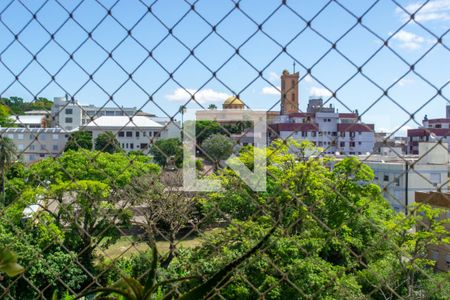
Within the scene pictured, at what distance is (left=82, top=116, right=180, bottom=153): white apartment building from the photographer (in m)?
1.08

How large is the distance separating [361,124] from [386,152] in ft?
0.31

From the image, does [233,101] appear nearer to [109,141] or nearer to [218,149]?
[218,149]

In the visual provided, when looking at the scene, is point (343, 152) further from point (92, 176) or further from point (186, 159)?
point (92, 176)

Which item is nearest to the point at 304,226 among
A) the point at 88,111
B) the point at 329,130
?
the point at 329,130

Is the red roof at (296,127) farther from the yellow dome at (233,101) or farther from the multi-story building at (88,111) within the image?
the multi-story building at (88,111)

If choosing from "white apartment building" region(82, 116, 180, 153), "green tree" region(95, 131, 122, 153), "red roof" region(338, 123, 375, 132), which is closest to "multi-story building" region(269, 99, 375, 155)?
"red roof" region(338, 123, 375, 132)

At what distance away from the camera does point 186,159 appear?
126 cm

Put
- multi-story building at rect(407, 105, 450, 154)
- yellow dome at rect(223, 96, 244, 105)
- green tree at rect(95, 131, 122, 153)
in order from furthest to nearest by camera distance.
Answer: green tree at rect(95, 131, 122, 153)
yellow dome at rect(223, 96, 244, 105)
multi-story building at rect(407, 105, 450, 154)

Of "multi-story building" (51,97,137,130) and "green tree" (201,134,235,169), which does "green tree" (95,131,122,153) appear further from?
"green tree" (201,134,235,169)

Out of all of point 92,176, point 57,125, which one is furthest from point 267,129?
point 92,176

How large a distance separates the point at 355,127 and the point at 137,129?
57cm

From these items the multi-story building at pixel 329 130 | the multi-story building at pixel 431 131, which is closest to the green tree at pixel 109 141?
the multi-story building at pixel 329 130

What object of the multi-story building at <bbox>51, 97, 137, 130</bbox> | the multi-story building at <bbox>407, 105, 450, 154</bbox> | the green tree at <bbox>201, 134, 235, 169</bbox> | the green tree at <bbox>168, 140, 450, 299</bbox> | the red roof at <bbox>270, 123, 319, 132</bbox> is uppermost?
the multi-story building at <bbox>51, 97, 137, 130</bbox>

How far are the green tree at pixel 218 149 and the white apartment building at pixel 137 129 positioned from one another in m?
0.09
